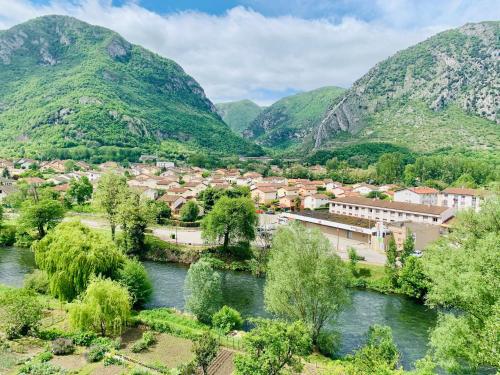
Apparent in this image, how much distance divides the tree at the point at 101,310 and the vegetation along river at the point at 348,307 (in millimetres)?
7961

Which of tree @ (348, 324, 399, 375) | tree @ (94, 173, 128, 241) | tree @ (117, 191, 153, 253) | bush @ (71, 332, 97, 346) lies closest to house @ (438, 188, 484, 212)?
tree @ (348, 324, 399, 375)

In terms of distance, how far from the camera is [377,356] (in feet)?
65.0

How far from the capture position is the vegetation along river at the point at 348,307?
2988 centimetres

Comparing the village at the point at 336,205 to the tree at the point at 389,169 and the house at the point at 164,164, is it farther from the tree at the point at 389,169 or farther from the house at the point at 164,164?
the tree at the point at 389,169

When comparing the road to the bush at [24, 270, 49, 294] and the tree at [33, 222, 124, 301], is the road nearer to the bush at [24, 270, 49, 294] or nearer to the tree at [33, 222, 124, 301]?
the bush at [24, 270, 49, 294]

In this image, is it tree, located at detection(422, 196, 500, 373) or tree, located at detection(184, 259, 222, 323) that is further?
tree, located at detection(184, 259, 222, 323)

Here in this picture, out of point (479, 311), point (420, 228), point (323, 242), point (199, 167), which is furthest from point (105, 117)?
point (479, 311)

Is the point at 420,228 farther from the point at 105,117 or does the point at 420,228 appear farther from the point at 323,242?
the point at 105,117

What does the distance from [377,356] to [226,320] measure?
42.8 feet

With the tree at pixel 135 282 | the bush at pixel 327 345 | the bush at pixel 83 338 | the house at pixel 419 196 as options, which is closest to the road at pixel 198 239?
the tree at pixel 135 282

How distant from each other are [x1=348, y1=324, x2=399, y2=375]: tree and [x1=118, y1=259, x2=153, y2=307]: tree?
1914 cm

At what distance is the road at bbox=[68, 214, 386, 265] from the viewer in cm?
4984

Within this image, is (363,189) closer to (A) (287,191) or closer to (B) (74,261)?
(A) (287,191)

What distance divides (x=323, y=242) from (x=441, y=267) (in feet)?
27.4
